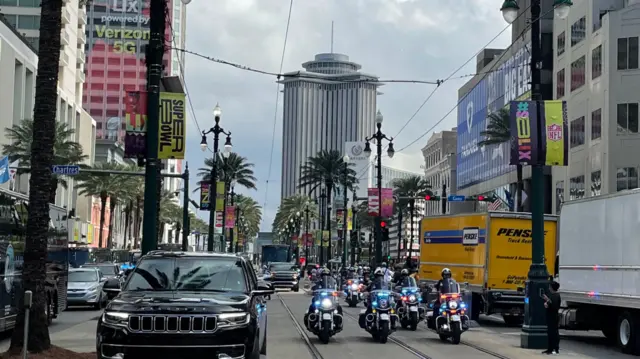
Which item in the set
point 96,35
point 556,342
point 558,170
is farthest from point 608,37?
point 96,35

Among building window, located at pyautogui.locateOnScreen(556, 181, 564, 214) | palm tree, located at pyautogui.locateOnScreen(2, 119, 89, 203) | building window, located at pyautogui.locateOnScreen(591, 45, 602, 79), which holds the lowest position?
building window, located at pyautogui.locateOnScreen(556, 181, 564, 214)

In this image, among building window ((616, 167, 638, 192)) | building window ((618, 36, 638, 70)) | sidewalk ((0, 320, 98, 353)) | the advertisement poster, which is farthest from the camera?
building window ((616, 167, 638, 192))

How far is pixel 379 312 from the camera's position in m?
21.4

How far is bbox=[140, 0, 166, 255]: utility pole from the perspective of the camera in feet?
63.2

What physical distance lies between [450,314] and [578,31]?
4245cm

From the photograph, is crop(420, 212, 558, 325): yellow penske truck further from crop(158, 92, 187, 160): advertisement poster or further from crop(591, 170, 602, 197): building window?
crop(591, 170, 602, 197): building window

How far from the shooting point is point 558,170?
64000 millimetres

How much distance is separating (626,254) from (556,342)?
2.79 meters

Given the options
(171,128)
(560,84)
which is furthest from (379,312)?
(560,84)

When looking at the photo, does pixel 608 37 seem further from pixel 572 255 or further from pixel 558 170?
pixel 572 255

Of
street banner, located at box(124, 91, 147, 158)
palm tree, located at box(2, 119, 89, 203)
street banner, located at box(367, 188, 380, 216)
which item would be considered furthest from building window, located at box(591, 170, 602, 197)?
street banner, located at box(124, 91, 147, 158)

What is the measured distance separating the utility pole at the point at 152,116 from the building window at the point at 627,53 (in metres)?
40.4

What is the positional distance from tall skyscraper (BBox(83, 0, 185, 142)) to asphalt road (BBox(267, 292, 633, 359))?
476ft

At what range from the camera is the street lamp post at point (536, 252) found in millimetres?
20594
